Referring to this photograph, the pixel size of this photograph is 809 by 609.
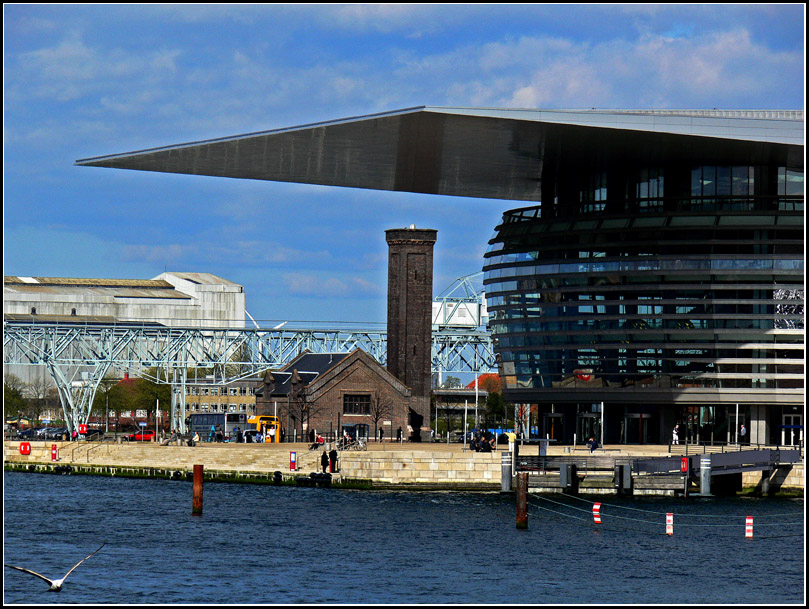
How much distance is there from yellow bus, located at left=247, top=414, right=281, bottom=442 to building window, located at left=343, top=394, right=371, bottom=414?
6082 mm

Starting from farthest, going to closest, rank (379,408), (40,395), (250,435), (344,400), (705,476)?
(40,395)
(379,408)
(344,400)
(250,435)
(705,476)

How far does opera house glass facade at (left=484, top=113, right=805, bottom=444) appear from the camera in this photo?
76125 mm

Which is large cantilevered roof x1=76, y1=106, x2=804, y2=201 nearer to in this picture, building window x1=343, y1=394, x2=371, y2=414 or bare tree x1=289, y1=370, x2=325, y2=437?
bare tree x1=289, y1=370, x2=325, y2=437

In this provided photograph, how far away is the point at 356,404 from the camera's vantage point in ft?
358

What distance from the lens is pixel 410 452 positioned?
67562 millimetres

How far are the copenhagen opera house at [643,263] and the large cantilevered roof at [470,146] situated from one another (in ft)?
0.79

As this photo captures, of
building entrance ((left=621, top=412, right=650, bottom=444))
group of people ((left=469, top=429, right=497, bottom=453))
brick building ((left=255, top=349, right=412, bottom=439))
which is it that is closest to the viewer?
group of people ((left=469, top=429, right=497, bottom=453))

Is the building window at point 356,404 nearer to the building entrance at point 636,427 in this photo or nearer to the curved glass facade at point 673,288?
the curved glass facade at point 673,288

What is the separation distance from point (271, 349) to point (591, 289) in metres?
64.2

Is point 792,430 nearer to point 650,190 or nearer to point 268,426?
point 650,190

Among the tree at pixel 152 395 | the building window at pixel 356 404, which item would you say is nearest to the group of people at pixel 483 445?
the building window at pixel 356 404

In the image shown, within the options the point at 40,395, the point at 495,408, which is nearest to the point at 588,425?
the point at 495,408

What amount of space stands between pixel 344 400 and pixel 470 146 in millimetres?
39398

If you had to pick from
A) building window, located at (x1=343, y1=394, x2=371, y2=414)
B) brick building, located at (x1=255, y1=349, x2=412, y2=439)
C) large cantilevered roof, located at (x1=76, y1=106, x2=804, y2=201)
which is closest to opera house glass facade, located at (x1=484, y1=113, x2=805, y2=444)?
large cantilevered roof, located at (x1=76, y1=106, x2=804, y2=201)
